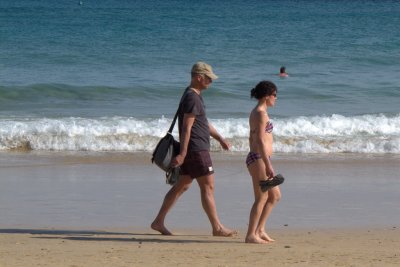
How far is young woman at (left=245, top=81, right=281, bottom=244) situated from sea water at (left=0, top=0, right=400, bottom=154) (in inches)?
257

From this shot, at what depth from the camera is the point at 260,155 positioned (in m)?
7.06

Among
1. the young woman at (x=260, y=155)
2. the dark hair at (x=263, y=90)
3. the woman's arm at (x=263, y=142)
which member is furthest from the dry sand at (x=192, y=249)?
the dark hair at (x=263, y=90)

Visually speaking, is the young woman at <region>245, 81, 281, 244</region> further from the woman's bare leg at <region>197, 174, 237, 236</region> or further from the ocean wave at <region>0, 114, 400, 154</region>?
the ocean wave at <region>0, 114, 400, 154</region>

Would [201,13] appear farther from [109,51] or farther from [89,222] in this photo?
[89,222]

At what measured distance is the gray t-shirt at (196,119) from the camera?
7.33 m

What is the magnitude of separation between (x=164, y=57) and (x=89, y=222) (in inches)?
844

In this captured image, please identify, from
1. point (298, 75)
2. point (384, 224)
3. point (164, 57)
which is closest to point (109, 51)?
point (164, 57)

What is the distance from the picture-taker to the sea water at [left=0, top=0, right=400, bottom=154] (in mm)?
14766

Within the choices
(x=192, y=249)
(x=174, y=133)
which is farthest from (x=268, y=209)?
(x=174, y=133)

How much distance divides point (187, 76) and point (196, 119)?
57.2 feet

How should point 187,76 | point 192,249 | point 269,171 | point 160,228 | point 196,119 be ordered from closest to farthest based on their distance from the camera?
1. point 192,249
2. point 269,171
3. point 196,119
4. point 160,228
5. point 187,76

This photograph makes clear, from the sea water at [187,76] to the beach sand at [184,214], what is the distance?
180 cm

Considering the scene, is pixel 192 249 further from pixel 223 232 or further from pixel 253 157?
pixel 253 157

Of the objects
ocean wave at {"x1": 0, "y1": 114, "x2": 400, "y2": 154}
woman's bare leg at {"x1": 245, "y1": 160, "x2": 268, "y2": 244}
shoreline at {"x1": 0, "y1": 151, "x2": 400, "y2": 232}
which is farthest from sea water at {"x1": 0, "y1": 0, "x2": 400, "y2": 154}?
woman's bare leg at {"x1": 245, "y1": 160, "x2": 268, "y2": 244}
